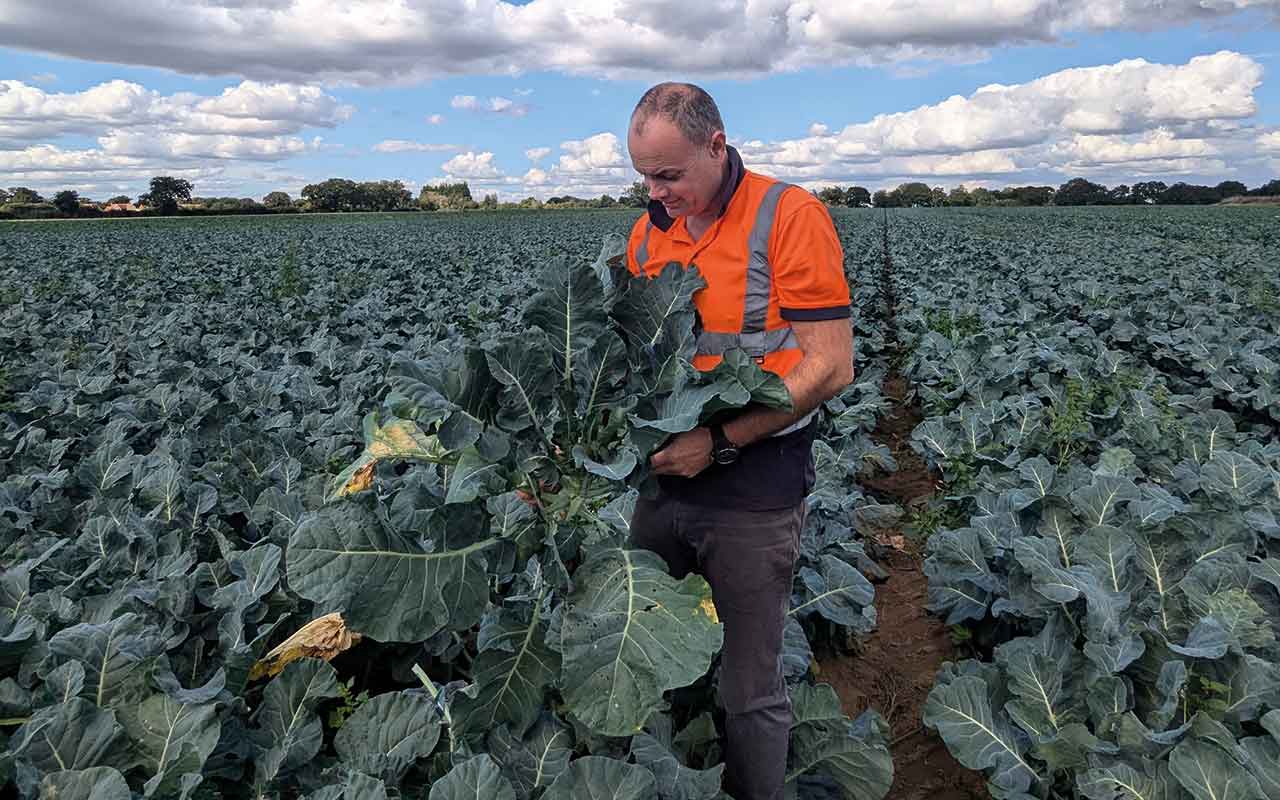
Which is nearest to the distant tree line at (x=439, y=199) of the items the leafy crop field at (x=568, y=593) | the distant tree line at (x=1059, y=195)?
the distant tree line at (x=1059, y=195)

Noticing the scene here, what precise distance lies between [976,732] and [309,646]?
2335 millimetres

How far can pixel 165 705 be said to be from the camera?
2314 millimetres


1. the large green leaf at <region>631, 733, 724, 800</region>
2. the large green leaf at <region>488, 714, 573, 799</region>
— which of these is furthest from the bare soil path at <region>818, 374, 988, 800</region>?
the large green leaf at <region>488, 714, 573, 799</region>

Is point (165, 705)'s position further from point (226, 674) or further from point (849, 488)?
point (849, 488)

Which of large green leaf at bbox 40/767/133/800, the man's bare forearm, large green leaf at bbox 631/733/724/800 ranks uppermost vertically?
the man's bare forearm

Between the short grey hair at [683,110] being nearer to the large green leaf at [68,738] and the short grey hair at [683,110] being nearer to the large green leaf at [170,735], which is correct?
the large green leaf at [170,735]

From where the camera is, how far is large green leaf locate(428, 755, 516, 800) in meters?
1.97

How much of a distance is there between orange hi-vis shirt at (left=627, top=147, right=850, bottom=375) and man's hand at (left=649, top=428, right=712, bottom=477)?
255mm

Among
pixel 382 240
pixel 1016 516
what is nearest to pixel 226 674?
pixel 1016 516

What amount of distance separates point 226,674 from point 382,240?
95.2 feet

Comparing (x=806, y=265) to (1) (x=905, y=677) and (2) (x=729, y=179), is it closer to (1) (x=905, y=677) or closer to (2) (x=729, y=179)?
(2) (x=729, y=179)

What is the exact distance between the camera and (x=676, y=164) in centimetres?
205

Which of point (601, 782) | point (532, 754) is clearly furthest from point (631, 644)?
point (532, 754)

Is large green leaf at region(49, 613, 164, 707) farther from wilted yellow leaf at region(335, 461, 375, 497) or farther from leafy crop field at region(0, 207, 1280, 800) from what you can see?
wilted yellow leaf at region(335, 461, 375, 497)
